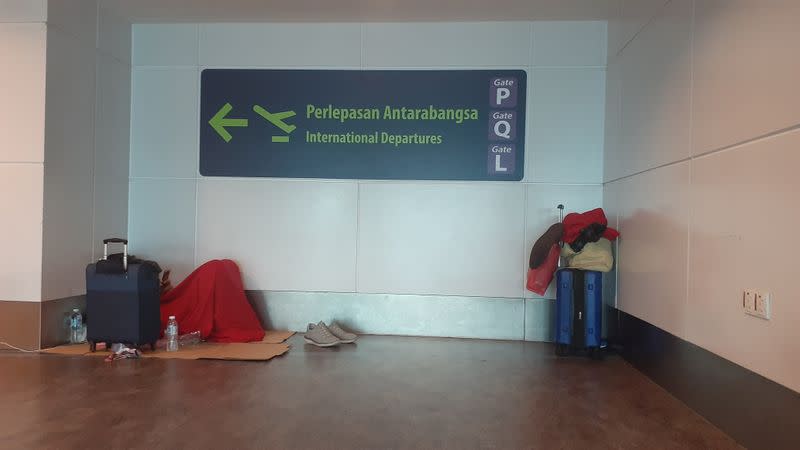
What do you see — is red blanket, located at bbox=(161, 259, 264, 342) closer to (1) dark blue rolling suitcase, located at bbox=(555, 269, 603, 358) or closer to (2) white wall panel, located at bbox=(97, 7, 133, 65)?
(2) white wall panel, located at bbox=(97, 7, 133, 65)

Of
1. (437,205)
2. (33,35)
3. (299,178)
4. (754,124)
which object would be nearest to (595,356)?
(437,205)

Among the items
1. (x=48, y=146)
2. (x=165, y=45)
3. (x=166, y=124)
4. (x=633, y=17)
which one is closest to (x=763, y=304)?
(x=633, y=17)

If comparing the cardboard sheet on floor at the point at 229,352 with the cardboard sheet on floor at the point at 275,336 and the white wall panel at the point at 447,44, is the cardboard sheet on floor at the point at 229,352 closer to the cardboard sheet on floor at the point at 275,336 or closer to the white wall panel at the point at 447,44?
the cardboard sheet on floor at the point at 275,336

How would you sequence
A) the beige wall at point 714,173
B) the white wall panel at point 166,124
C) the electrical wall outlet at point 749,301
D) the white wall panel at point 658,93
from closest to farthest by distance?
1. the beige wall at point 714,173
2. the electrical wall outlet at point 749,301
3. the white wall panel at point 658,93
4. the white wall panel at point 166,124

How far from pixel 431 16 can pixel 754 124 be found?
9.40 feet

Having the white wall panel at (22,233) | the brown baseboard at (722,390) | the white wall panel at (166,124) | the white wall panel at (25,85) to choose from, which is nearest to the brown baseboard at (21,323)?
the white wall panel at (22,233)

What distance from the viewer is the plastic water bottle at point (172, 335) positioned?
389cm

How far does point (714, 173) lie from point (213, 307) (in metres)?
3.60

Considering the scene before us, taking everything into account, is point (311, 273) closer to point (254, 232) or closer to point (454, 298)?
point (254, 232)

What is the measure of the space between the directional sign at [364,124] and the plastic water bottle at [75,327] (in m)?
1.51

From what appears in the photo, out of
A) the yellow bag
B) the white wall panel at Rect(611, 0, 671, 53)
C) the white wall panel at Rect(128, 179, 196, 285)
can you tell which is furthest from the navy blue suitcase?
the white wall panel at Rect(611, 0, 671, 53)

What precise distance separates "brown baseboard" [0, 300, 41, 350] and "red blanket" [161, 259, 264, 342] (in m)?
0.84

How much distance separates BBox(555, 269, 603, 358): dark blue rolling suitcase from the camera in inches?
152

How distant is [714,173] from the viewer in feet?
8.25
